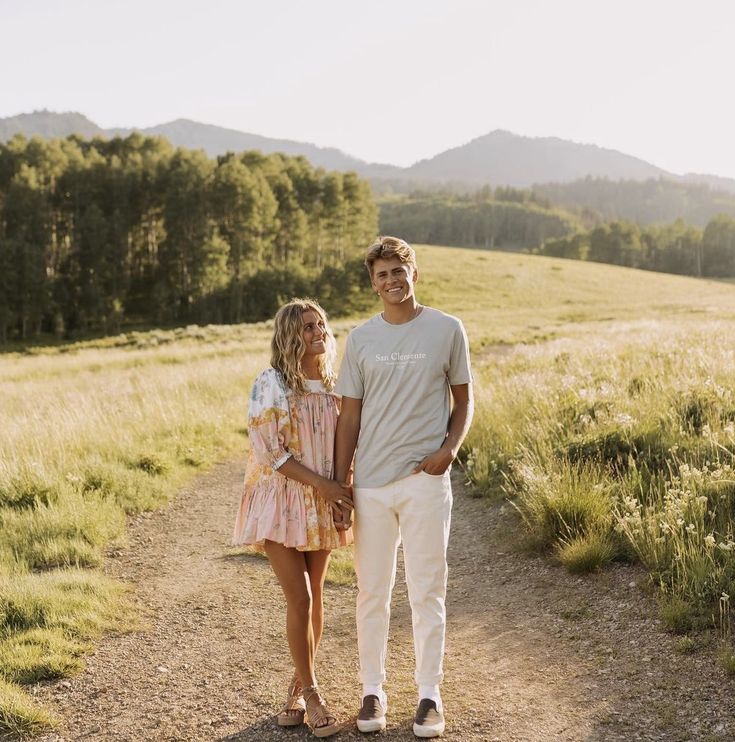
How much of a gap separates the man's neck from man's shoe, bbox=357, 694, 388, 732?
214cm

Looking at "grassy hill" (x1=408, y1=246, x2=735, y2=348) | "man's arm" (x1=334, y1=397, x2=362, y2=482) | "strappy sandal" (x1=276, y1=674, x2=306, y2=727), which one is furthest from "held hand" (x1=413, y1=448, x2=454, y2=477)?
"grassy hill" (x1=408, y1=246, x2=735, y2=348)

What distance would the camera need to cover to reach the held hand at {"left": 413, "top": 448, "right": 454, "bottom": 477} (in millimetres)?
4062

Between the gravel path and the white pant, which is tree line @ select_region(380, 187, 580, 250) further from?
the white pant

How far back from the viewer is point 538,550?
7.04m

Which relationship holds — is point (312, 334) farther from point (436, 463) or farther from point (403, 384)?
point (436, 463)

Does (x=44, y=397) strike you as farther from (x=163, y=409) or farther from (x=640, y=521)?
(x=640, y=521)

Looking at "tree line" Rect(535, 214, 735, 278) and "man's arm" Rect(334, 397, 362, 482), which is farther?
"tree line" Rect(535, 214, 735, 278)

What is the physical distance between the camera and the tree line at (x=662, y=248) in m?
115

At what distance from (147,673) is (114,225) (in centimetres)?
4926

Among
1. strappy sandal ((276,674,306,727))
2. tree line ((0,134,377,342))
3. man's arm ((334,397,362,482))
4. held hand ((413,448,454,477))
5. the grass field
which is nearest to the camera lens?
held hand ((413,448,454,477))

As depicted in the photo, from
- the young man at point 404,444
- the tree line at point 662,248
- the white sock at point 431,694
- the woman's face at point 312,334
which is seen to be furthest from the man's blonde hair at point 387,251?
the tree line at point 662,248

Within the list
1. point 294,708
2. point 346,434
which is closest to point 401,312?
point 346,434

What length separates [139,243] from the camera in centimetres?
5534

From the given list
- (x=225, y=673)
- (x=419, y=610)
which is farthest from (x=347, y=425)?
(x=225, y=673)
